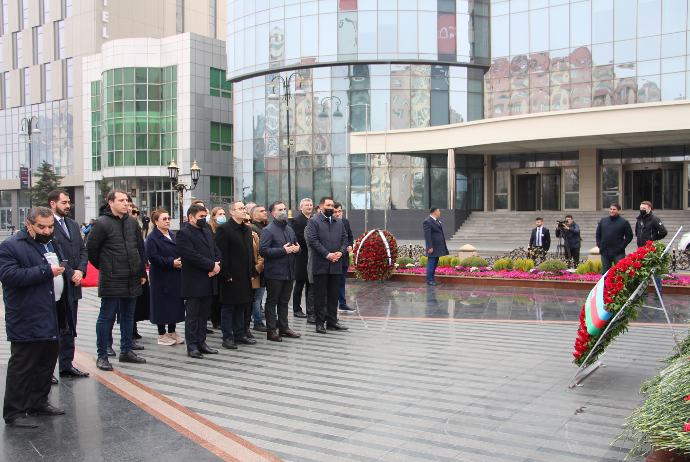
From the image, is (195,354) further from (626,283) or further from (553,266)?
(553,266)

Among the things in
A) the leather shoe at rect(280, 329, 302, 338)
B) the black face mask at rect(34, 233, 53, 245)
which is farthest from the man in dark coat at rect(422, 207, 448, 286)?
the black face mask at rect(34, 233, 53, 245)

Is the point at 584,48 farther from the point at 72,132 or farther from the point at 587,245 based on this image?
→ the point at 72,132

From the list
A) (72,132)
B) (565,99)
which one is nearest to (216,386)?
(565,99)

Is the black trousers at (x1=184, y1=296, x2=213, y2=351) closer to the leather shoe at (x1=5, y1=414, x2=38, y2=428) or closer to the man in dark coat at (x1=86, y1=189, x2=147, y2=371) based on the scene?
the man in dark coat at (x1=86, y1=189, x2=147, y2=371)

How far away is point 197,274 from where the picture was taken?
25.5 ft

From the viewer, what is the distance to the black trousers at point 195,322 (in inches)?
304

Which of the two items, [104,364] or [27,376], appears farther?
[104,364]

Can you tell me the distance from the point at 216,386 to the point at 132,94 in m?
49.3

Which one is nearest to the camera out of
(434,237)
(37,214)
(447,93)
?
(37,214)

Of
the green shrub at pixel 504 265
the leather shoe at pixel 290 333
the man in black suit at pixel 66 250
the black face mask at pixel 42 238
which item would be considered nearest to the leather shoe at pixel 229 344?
the leather shoe at pixel 290 333

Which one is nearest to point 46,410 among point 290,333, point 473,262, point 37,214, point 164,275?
point 37,214

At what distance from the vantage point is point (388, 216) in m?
Answer: 39.0

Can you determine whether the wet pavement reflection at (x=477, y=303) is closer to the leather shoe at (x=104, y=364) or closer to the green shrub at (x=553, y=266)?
the green shrub at (x=553, y=266)

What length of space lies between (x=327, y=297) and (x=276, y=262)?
120 centimetres
